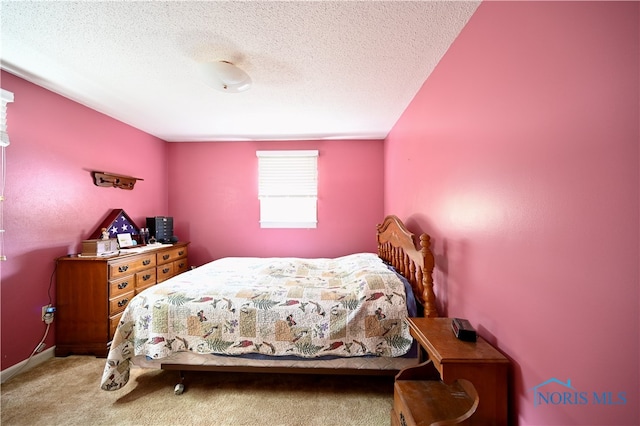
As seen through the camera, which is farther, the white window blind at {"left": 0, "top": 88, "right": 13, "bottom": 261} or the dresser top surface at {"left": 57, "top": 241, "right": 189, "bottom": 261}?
the dresser top surface at {"left": 57, "top": 241, "right": 189, "bottom": 261}

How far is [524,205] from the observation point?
3.05 feet

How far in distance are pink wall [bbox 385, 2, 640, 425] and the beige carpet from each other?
102 centimetres

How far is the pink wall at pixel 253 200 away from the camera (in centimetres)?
362

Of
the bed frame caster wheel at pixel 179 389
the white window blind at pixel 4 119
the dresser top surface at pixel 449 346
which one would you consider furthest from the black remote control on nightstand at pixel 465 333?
the white window blind at pixel 4 119

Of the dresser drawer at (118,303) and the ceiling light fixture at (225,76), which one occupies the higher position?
the ceiling light fixture at (225,76)

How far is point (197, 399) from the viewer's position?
1692 millimetres

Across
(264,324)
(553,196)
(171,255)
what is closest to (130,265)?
(171,255)

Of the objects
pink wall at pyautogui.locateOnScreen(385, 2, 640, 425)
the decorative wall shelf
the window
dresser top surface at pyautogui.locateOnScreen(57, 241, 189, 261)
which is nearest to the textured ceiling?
pink wall at pyautogui.locateOnScreen(385, 2, 640, 425)

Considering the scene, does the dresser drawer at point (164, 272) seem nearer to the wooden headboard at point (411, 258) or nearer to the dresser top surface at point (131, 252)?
the dresser top surface at point (131, 252)

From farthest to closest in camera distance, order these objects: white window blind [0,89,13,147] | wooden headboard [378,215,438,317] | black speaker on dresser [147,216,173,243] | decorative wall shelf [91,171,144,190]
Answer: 1. black speaker on dresser [147,216,173,243]
2. decorative wall shelf [91,171,144,190]
3. white window blind [0,89,13,147]
4. wooden headboard [378,215,438,317]

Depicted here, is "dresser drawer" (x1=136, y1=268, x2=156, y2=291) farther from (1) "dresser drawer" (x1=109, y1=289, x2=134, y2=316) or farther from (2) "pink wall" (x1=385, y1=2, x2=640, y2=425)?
(2) "pink wall" (x1=385, y1=2, x2=640, y2=425)

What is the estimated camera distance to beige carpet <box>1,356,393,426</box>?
154 centimetres

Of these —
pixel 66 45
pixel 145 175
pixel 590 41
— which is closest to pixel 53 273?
pixel 145 175

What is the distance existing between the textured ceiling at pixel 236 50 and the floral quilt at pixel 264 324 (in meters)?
1.66
